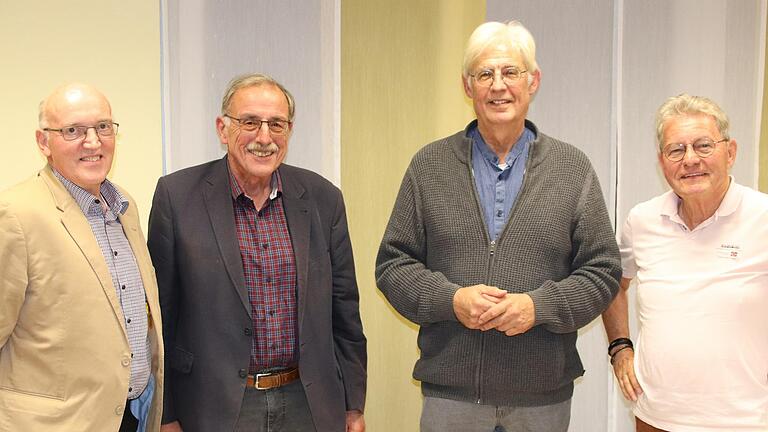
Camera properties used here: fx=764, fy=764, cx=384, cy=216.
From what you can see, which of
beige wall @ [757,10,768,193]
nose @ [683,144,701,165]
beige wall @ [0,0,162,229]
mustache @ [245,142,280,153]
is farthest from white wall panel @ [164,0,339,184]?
beige wall @ [757,10,768,193]

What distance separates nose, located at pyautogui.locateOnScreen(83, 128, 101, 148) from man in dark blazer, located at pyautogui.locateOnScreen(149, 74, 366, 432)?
0.38m

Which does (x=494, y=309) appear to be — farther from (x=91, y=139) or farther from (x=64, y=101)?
(x=64, y=101)

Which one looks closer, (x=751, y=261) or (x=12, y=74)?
(x=751, y=261)

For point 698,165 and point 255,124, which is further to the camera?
point 255,124

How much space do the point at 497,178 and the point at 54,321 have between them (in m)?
1.35

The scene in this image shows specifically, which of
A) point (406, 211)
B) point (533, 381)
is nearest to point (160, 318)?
point (406, 211)

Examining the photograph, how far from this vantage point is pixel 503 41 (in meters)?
2.41

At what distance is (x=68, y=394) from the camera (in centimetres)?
198

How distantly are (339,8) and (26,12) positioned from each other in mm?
1300

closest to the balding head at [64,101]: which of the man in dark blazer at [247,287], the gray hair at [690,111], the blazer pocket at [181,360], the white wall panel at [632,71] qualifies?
the man in dark blazer at [247,287]

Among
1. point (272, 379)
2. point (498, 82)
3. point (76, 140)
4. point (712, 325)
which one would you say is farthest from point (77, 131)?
point (712, 325)

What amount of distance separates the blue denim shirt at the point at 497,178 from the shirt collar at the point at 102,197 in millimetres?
1079

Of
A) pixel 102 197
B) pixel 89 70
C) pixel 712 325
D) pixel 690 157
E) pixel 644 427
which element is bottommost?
pixel 644 427

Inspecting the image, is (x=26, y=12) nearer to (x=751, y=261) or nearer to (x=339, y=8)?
(x=339, y=8)
